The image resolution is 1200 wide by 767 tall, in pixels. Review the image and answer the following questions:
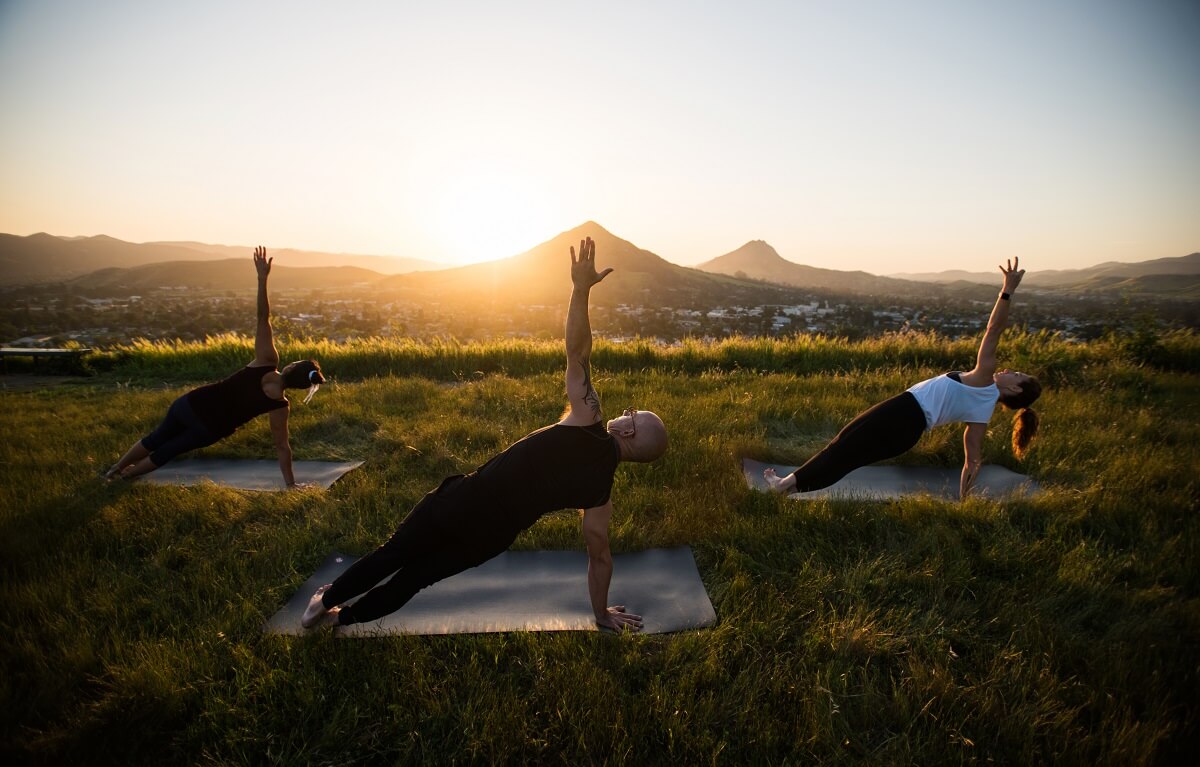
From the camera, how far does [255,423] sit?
6758 millimetres

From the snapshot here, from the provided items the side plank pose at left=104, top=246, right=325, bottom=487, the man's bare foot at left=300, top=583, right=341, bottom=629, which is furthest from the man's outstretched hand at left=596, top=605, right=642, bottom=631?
the side plank pose at left=104, top=246, right=325, bottom=487

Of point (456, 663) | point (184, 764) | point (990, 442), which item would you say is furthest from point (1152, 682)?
point (184, 764)

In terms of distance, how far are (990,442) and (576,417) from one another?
20.4 ft

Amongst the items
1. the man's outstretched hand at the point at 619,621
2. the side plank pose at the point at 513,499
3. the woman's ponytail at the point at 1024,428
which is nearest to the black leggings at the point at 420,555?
the side plank pose at the point at 513,499

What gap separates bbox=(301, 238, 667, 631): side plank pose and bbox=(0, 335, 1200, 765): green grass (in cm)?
47

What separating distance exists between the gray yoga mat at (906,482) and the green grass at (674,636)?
0.80 ft

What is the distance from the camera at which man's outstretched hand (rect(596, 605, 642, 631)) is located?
9.70 feet

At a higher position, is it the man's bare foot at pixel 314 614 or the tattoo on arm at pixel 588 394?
the tattoo on arm at pixel 588 394

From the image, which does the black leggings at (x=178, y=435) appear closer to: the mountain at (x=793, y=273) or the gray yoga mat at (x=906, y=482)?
the gray yoga mat at (x=906, y=482)

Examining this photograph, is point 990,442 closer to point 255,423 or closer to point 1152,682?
point 1152,682

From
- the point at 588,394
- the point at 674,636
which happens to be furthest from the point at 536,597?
the point at 588,394

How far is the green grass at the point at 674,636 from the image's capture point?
7.37 feet

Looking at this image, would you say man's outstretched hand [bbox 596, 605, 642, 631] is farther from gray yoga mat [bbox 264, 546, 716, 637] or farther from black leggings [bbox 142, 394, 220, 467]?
black leggings [bbox 142, 394, 220, 467]

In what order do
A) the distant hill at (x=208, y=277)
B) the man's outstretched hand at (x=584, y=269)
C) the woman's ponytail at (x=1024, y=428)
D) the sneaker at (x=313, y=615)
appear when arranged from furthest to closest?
the distant hill at (x=208, y=277) → the woman's ponytail at (x=1024, y=428) → the sneaker at (x=313, y=615) → the man's outstretched hand at (x=584, y=269)
